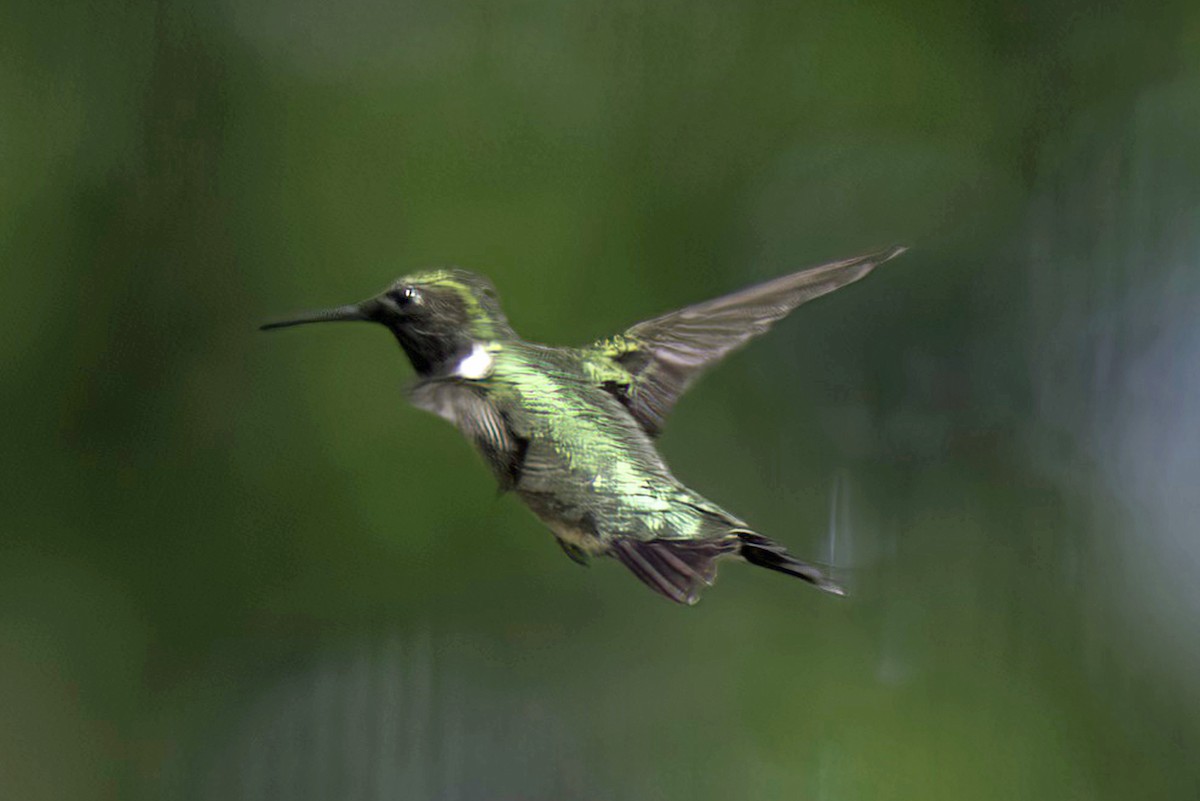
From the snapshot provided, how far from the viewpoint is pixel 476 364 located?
50cm

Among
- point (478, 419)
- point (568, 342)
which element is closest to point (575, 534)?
point (478, 419)

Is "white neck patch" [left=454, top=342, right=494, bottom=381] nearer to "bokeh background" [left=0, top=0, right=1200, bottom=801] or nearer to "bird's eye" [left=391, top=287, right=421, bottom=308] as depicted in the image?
"bird's eye" [left=391, top=287, right=421, bottom=308]

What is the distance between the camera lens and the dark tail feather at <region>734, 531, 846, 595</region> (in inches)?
16.3

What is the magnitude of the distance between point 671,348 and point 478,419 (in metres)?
0.15

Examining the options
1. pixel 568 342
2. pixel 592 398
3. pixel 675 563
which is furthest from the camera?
pixel 568 342

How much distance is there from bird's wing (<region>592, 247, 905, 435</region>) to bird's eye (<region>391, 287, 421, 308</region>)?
0.09 m

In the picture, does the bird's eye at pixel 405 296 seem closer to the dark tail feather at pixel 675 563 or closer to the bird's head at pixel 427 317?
the bird's head at pixel 427 317

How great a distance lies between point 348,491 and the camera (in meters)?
1.27

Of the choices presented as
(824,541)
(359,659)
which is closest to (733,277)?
(824,541)

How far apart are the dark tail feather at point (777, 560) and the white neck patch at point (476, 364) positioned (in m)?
0.11

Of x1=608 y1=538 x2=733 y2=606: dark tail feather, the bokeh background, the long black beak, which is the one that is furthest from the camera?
the bokeh background

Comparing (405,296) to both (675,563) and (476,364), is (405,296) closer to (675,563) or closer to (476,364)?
(476,364)

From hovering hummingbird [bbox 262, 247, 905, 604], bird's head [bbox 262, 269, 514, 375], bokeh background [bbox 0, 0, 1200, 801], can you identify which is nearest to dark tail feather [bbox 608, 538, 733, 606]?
hovering hummingbird [bbox 262, 247, 905, 604]

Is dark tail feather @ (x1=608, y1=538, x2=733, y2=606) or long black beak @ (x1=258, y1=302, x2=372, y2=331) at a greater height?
long black beak @ (x1=258, y1=302, x2=372, y2=331)
